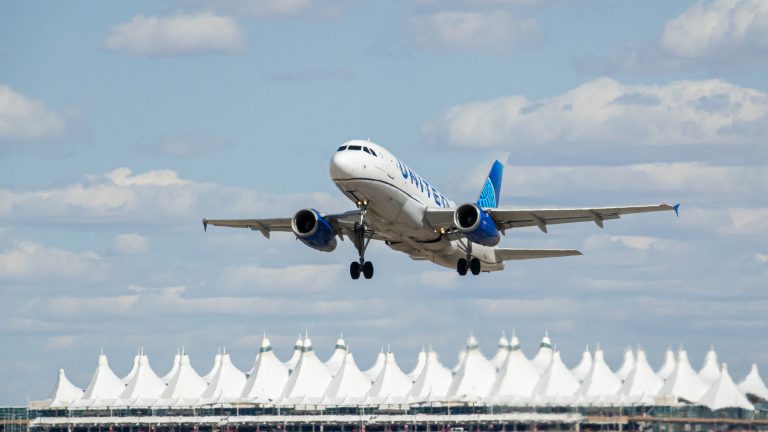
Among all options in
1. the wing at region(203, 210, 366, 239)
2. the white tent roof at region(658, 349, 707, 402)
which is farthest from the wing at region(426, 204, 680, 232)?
the white tent roof at region(658, 349, 707, 402)

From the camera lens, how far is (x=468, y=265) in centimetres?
7919

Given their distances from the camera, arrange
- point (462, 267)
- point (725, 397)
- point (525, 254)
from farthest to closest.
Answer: point (725, 397) < point (525, 254) < point (462, 267)

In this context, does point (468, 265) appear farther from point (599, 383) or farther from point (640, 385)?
point (599, 383)

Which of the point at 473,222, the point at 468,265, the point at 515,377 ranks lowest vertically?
the point at 468,265

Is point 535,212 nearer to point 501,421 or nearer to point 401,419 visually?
point 501,421

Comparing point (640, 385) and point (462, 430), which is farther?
point (462, 430)

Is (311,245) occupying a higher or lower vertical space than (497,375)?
lower

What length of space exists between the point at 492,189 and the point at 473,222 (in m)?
20.5

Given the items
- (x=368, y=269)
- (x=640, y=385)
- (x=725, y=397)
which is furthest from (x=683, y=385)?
(x=368, y=269)

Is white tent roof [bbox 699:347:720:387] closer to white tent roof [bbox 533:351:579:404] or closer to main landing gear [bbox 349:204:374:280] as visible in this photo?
white tent roof [bbox 533:351:579:404]

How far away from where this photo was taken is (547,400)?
13188 cm

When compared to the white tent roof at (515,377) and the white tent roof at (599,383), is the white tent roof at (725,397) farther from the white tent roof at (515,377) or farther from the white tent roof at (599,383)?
the white tent roof at (515,377)

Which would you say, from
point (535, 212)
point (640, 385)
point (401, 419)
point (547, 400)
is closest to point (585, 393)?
point (640, 385)

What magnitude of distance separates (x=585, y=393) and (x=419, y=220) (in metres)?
82.9
